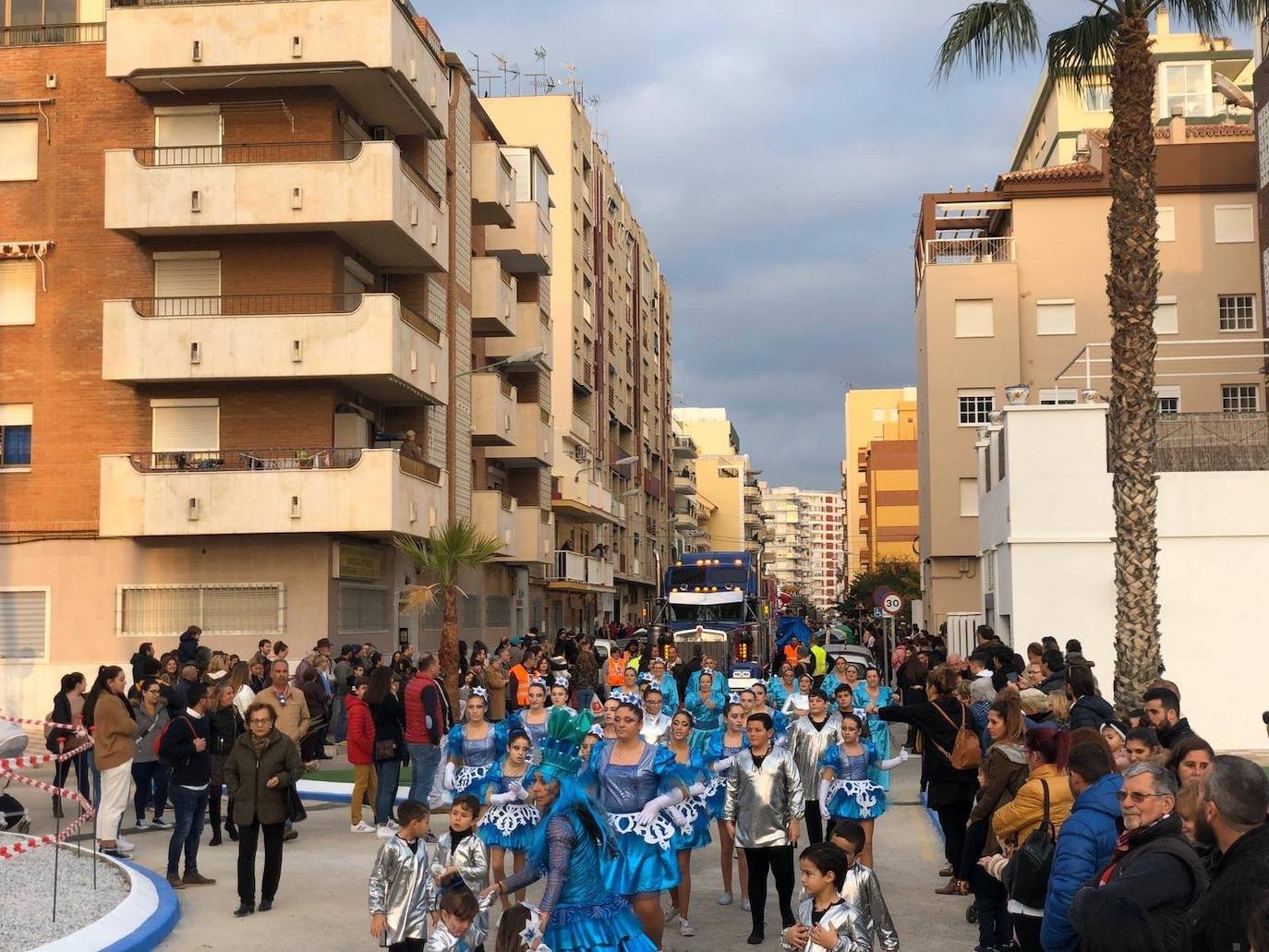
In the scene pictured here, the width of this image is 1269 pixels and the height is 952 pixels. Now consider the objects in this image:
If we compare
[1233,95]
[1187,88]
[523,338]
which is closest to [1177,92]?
[1187,88]

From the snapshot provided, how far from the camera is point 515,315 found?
144 ft

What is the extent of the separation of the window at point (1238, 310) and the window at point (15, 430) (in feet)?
Answer: 122

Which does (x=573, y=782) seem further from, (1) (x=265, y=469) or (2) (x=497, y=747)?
(1) (x=265, y=469)

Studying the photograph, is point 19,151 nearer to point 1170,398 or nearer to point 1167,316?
point 1170,398

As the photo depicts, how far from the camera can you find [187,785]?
14031 millimetres

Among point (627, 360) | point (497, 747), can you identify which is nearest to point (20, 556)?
point (497, 747)

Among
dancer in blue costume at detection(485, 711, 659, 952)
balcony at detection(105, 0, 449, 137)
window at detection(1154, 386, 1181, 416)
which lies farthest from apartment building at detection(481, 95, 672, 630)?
dancer in blue costume at detection(485, 711, 659, 952)

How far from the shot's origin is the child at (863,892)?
7594mm

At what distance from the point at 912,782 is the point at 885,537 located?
103 meters

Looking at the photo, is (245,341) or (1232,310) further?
(1232,310)

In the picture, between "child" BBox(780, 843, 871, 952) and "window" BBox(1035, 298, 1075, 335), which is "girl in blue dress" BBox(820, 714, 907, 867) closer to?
"child" BBox(780, 843, 871, 952)

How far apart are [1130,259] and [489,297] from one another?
79.3 ft

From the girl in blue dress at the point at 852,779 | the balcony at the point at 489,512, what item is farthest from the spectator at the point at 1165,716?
the balcony at the point at 489,512

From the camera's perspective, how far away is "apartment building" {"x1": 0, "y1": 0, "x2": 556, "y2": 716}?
2964cm
